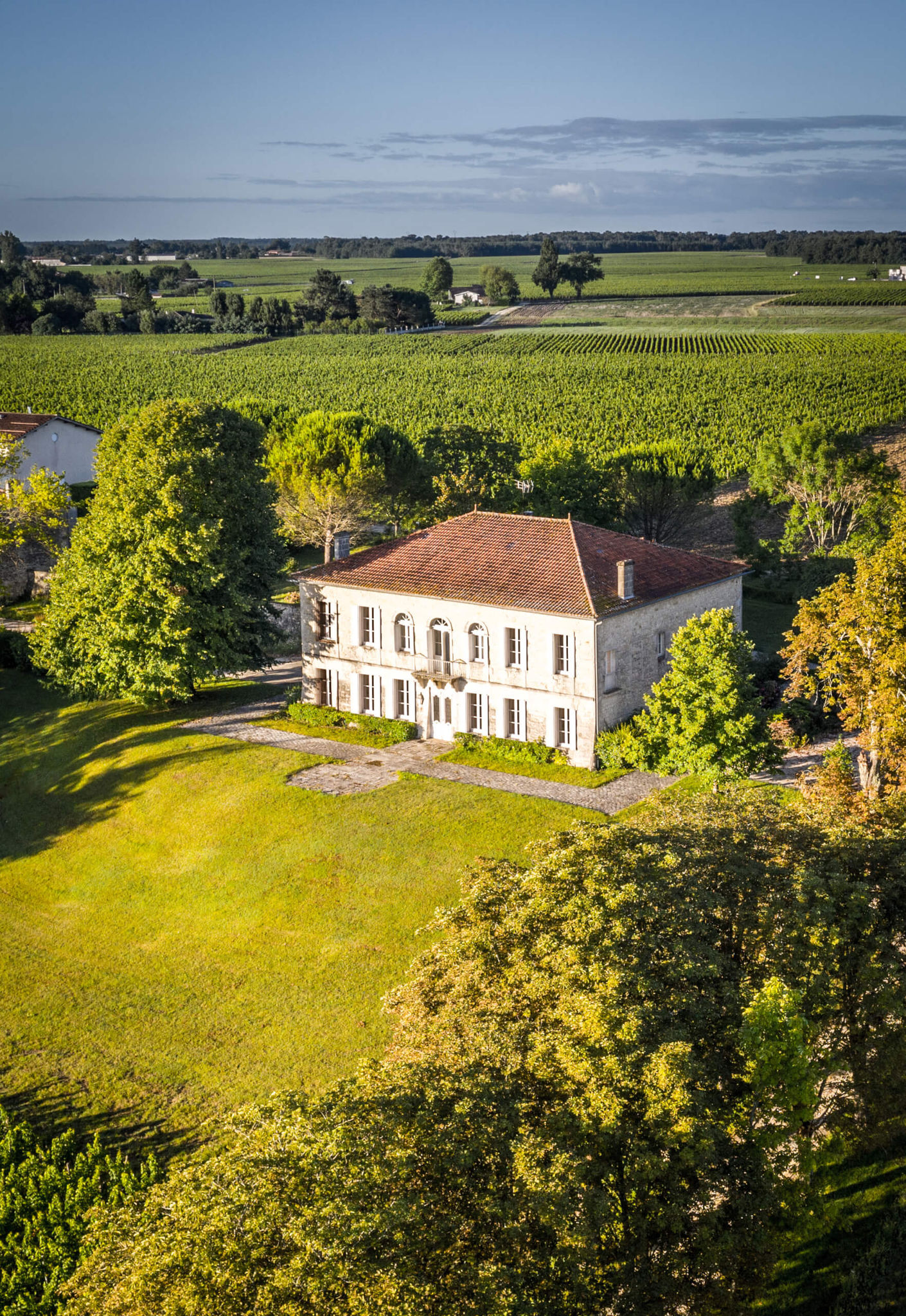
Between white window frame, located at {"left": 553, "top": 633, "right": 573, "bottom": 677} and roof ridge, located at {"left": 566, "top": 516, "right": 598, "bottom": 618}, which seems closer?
roof ridge, located at {"left": 566, "top": 516, "right": 598, "bottom": 618}

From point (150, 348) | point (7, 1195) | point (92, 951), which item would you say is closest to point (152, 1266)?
point (7, 1195)

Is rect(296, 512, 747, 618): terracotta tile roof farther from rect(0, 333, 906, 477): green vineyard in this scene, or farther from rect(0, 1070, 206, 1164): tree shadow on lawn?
rect(0, 333, 906, 477): green vineyard

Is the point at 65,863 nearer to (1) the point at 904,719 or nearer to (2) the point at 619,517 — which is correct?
(1) the point at 904,719

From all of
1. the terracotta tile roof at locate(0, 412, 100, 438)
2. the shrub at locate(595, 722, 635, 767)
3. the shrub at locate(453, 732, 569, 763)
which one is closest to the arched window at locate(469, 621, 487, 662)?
the shrub at locate(453, 732, 569, 763)

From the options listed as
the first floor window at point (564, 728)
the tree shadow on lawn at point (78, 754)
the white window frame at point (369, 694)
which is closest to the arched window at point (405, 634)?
the white window frame at point (369, 694)

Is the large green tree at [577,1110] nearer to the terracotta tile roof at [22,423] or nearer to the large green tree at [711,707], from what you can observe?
the large green tree at [711,707]
